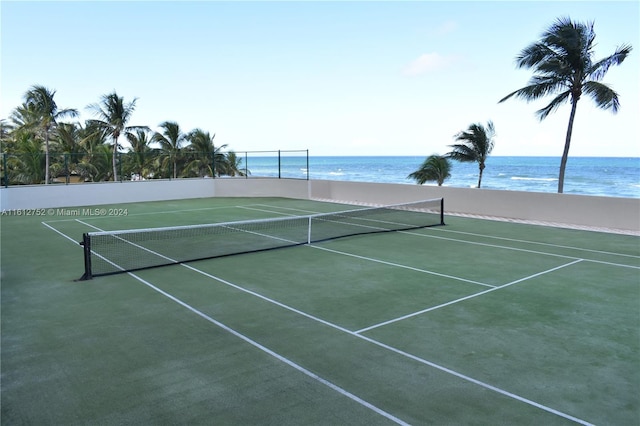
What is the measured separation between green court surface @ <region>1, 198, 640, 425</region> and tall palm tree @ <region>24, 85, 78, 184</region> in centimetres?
2421

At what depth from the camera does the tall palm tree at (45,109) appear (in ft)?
99.5

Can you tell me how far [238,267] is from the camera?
919 cm

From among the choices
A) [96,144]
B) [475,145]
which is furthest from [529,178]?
[96,144]

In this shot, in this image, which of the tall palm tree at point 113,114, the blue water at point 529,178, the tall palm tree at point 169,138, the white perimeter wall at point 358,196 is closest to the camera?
the white perimeter wall at point 358,196

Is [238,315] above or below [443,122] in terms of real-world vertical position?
below

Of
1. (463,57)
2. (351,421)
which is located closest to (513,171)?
(463,57)

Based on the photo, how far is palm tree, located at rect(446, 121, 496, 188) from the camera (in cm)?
2188

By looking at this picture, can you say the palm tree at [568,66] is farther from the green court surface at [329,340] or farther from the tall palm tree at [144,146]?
the tall palm tree at [144,146]

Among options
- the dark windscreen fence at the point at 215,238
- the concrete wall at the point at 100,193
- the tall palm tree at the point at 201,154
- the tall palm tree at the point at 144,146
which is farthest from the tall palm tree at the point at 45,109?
the dark windscreen fence at the point at 215,238

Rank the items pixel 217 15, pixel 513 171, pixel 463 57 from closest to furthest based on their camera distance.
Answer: pixel 217 15 < pixel 463 57 < pixel 513 171

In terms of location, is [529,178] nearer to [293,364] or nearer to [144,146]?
[144,146]

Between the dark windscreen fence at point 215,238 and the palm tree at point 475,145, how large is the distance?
6556 millimetres

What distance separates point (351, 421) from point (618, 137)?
49.5 meters

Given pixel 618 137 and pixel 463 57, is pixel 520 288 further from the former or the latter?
pixel 618 137
